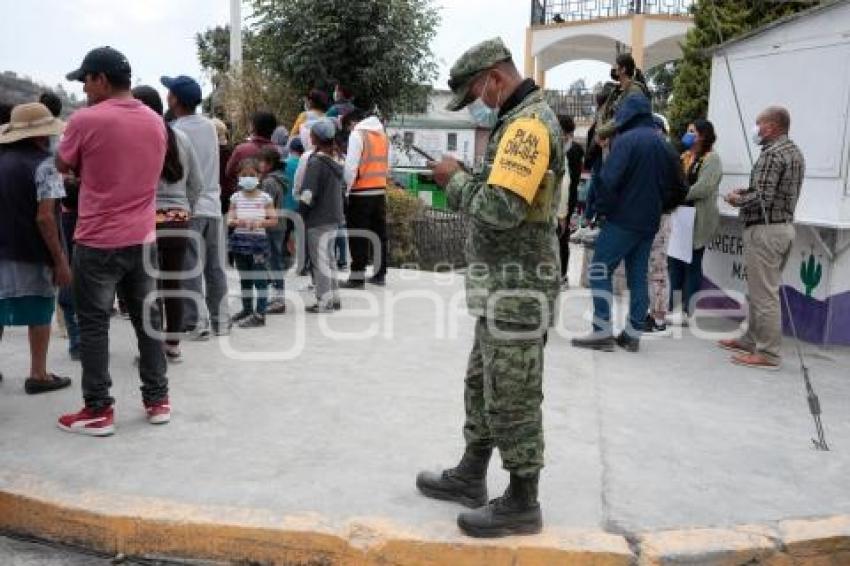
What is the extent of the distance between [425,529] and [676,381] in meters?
2.85

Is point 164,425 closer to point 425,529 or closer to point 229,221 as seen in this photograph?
point 425,529

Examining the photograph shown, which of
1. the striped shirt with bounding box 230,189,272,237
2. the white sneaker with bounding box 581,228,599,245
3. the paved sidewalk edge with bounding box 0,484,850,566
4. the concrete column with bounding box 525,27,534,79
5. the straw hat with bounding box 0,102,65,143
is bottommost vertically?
the paved sidewalk edge with bounding box 0,484,850,566

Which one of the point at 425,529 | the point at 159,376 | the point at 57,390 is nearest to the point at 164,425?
the point at 159,376

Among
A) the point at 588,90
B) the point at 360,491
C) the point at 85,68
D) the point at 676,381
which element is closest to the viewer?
the point at 360,491

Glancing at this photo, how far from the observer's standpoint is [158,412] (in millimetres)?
4242

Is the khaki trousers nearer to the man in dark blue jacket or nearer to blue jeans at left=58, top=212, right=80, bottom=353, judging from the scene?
the man in dark blue jacket

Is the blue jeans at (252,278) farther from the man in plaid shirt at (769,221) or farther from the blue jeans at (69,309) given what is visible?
the man in plaid shirt at (769,221)

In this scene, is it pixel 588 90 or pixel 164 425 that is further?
pixel 588 90

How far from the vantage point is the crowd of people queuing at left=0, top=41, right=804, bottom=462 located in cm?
395

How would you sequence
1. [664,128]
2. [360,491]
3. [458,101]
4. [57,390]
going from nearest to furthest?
[458,101], [360,491], [57,390], [664,128]

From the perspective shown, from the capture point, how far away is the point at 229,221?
6.25 metres

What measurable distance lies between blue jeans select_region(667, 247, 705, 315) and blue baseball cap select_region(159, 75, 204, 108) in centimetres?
438

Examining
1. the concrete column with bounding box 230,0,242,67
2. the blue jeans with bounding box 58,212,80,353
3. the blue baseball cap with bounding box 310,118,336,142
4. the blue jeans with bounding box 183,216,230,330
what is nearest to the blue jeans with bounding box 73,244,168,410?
the blue jeans with bounding box 183,216,230,330

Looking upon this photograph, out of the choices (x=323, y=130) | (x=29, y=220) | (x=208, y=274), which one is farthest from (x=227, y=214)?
(x=29, y=220)
